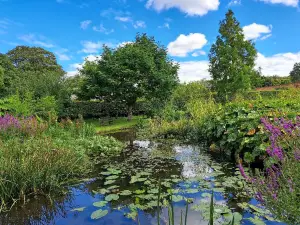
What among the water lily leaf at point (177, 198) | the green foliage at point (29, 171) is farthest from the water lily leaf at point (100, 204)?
the water lily leaf at point (177, 198)

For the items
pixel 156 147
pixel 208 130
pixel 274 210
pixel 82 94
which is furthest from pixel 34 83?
pixel 274 210

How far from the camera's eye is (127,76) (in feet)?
50.9

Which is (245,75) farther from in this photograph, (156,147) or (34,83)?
(34,83)

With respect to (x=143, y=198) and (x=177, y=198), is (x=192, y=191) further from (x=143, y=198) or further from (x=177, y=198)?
(x=143, y=198)

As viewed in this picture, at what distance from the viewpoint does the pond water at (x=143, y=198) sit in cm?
352

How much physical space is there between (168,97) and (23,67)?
23.6m

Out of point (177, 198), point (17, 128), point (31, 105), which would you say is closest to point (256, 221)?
point (177, 198)

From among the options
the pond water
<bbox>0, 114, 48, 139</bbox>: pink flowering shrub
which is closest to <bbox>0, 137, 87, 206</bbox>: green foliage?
the pond water

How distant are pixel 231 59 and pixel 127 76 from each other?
28.4 ft

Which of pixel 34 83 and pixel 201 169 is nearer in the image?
pixel 201 169

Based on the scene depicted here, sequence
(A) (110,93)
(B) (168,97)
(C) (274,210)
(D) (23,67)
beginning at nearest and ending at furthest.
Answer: (C) (274,210)
(A) (110,93)
(B) (168,97)
(D) (23,67)

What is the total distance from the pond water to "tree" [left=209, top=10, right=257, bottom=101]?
13.8m

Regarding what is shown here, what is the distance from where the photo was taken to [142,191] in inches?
170

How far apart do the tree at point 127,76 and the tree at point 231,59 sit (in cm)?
485
